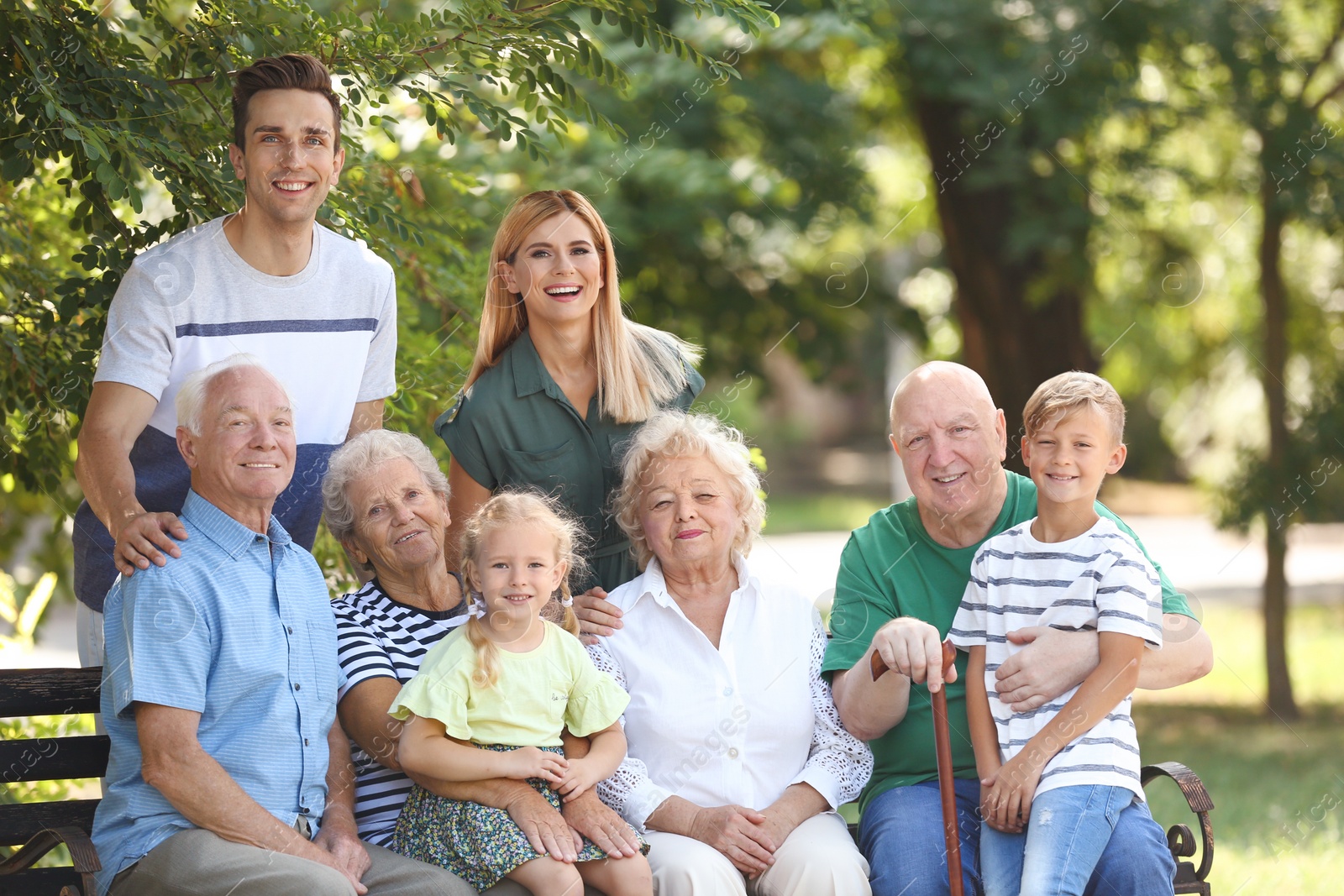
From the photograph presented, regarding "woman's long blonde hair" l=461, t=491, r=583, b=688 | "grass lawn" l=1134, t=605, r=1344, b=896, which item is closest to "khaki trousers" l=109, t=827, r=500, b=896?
"woman's long blonde hair" l=461, t=491, r=583, b=688

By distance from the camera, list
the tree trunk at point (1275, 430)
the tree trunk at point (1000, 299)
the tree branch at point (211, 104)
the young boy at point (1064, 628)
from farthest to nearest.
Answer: the tree trunk at point (1000, 299) → the tree trunk at point (1275, 430) → the tree branch at point (211, 104) → the young boy at point (1064, 628)

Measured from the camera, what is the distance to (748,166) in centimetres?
764

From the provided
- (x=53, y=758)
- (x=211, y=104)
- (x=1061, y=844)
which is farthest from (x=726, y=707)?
(x=211, y=104)

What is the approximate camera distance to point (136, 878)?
8.59ft

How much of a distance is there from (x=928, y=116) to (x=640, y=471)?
5951mm

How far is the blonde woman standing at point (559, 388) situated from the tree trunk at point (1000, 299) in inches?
206

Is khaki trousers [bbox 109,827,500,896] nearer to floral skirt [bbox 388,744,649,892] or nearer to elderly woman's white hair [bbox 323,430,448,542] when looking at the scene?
floral skirt [bbox 388,744,649,892]

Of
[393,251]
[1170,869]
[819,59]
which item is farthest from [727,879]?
[819,59]

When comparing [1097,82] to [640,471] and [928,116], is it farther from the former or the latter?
[640,471]

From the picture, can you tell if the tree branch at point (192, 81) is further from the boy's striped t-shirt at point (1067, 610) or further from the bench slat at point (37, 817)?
the boy's striped t-shirt at point (1067, 610)

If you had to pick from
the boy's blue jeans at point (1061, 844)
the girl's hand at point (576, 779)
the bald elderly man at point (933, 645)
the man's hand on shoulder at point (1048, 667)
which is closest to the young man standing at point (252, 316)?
the girl's hand at point (576, 779)

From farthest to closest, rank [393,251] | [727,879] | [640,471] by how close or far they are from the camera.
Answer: [393,251] < [640,471] < [727,879]

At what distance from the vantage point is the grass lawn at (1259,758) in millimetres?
5535

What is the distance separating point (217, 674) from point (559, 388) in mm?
1238
